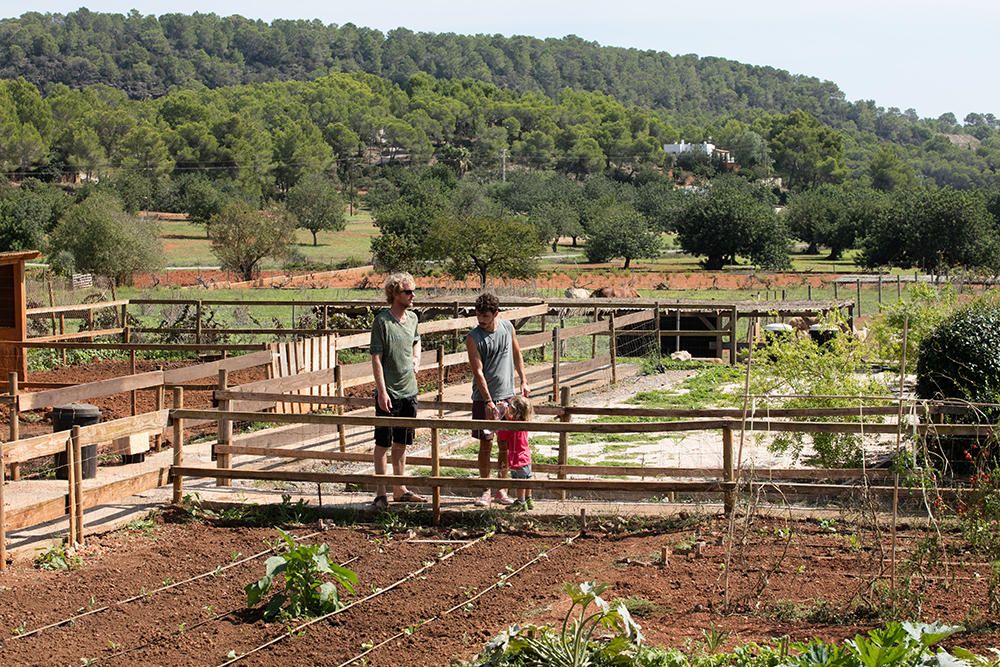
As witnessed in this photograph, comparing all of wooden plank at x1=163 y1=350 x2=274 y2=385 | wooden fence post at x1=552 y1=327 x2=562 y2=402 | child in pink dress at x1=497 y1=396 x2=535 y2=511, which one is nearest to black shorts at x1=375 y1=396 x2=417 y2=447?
child in pink dress at x1=497 y1=396 x2=535 y2=511

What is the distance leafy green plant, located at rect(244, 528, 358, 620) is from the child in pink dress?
9.20 feet

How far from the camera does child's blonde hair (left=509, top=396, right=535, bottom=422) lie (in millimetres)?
10250

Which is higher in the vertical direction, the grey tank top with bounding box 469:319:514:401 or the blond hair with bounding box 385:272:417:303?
the blond hair with bounding box 385:272:417:303

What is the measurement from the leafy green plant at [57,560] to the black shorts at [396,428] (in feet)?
8.29

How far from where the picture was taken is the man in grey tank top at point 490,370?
399 inches

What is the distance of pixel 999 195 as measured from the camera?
100 meters

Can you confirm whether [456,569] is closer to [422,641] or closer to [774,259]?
[422,641]

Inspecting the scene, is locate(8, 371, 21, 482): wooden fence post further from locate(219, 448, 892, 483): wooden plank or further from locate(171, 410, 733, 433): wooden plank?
locate(171, 410, 733, 433): wooden plank

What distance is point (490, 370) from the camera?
10.3 metres

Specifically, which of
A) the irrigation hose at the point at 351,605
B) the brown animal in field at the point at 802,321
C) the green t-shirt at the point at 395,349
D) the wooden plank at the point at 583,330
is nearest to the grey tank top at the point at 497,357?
the green t-shirt at the point at 395,349

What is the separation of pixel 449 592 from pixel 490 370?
2779 millimetres

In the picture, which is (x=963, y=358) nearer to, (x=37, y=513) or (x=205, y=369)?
(x=205, y=369)

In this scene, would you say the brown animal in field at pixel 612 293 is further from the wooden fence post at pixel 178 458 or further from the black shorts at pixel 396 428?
the wooden fence post at pixel 178 458

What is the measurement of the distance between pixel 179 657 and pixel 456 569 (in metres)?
2.27
